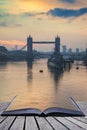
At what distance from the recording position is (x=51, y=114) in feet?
22.6

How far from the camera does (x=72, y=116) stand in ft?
22.9

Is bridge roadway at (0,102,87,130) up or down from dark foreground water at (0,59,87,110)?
up

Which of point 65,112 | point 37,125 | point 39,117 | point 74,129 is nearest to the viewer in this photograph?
point 74,129

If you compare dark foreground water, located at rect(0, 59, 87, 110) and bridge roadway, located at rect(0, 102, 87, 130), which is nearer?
bridge roadway, located at rect(0, 102, 87, 130)

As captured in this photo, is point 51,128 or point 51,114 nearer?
point 51,128

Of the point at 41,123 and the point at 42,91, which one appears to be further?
the point at 42,91

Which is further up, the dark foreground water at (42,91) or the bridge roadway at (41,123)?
the bridge roadway at (41,123)

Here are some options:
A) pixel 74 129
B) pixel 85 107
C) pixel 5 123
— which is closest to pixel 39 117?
pixel 5 123

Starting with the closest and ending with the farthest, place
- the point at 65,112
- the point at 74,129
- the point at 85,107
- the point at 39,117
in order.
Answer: the point at 74,129 → the point at 39,117 → the point at 65,112 → the point at 85,107

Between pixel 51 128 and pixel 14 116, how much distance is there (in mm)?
1569

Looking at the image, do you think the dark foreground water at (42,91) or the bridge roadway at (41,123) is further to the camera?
the dark foreground water at (42,91)

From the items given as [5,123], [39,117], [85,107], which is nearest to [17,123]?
[5,123]

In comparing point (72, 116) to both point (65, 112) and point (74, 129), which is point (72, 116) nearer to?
point (65, 112)

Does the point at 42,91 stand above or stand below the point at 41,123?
below
